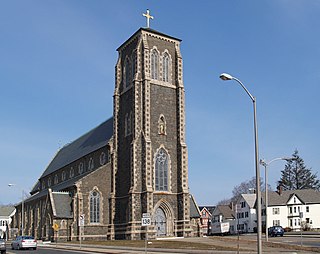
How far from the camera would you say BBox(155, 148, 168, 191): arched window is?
52.2 meters

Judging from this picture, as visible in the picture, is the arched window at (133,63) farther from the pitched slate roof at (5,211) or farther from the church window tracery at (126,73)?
the pitched slate roof at (5,211)

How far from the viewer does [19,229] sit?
7938 centimetres

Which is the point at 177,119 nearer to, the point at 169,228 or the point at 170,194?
the point at 170,194

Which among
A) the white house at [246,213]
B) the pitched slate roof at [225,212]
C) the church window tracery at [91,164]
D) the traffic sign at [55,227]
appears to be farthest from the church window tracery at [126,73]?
the pitched slate roof at [225,212]

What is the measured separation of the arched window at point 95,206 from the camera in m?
55.1

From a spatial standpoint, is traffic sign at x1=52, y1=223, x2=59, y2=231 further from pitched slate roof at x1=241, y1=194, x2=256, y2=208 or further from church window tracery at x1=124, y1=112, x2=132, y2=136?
pitched slate roof at x1=241, y1=194, x2=256, y2=208

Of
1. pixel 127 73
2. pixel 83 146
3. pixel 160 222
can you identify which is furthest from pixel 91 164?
pixel 160 222

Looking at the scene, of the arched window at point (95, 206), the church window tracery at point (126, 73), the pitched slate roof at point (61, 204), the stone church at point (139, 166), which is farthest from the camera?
the church window tracery at point (126, 73)

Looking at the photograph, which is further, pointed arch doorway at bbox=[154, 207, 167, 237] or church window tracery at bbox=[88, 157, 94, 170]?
church window tracery at bbox=[88, 157, 94, 170]

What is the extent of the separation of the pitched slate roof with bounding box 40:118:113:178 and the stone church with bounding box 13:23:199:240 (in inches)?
110

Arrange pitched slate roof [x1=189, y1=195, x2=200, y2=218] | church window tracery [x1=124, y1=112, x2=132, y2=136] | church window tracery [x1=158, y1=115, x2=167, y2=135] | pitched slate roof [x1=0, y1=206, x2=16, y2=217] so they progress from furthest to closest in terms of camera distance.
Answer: pitched slate roof [x1=0, y1=206, x2=16, y2=217], pitched slate roof [x1=189, y1=195, x2=200, y2=218], church window tracery [x1=124, y1=112, x2=132, y2=136], church window tracery [x1=158, y1=115, x2=167, y2=135]

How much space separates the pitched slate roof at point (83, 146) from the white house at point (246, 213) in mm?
42764

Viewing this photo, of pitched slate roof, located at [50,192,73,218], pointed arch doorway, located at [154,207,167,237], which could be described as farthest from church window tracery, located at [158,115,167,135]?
pitched slate roof, located at [50,192,73,218]

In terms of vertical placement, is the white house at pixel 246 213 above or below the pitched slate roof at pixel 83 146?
below
